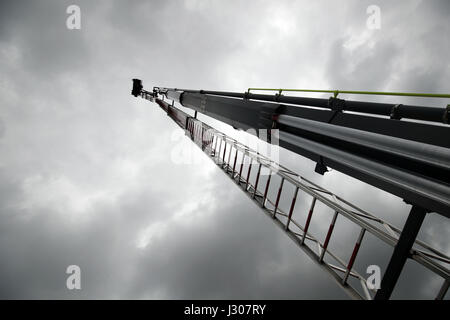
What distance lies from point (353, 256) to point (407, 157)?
2891mm

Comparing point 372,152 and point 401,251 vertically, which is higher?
point 372,152

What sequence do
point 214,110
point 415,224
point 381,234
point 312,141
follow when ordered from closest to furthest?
point 415,224
point 312,141
point 381,234
point 214,110

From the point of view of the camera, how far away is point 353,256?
423 centimetres

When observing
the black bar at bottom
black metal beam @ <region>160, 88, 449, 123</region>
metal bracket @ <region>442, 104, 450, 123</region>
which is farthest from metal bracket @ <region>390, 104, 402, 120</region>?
the black bar at bottom

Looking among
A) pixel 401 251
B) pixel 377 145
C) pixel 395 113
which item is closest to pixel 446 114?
pixel 395 113

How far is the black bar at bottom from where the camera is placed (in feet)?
8.93

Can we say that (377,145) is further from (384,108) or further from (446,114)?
(384,108)

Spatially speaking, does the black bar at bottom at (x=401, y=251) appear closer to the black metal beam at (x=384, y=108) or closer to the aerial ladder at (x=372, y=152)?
the aerial ladder at (x=372, y=152)

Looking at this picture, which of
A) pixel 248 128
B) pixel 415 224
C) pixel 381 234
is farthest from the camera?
pixel 248 128

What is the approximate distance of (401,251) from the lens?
297 cm

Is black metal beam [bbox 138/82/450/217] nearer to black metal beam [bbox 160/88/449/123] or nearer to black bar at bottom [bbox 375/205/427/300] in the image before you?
black metal beam [bbox 160/88/449/123]
